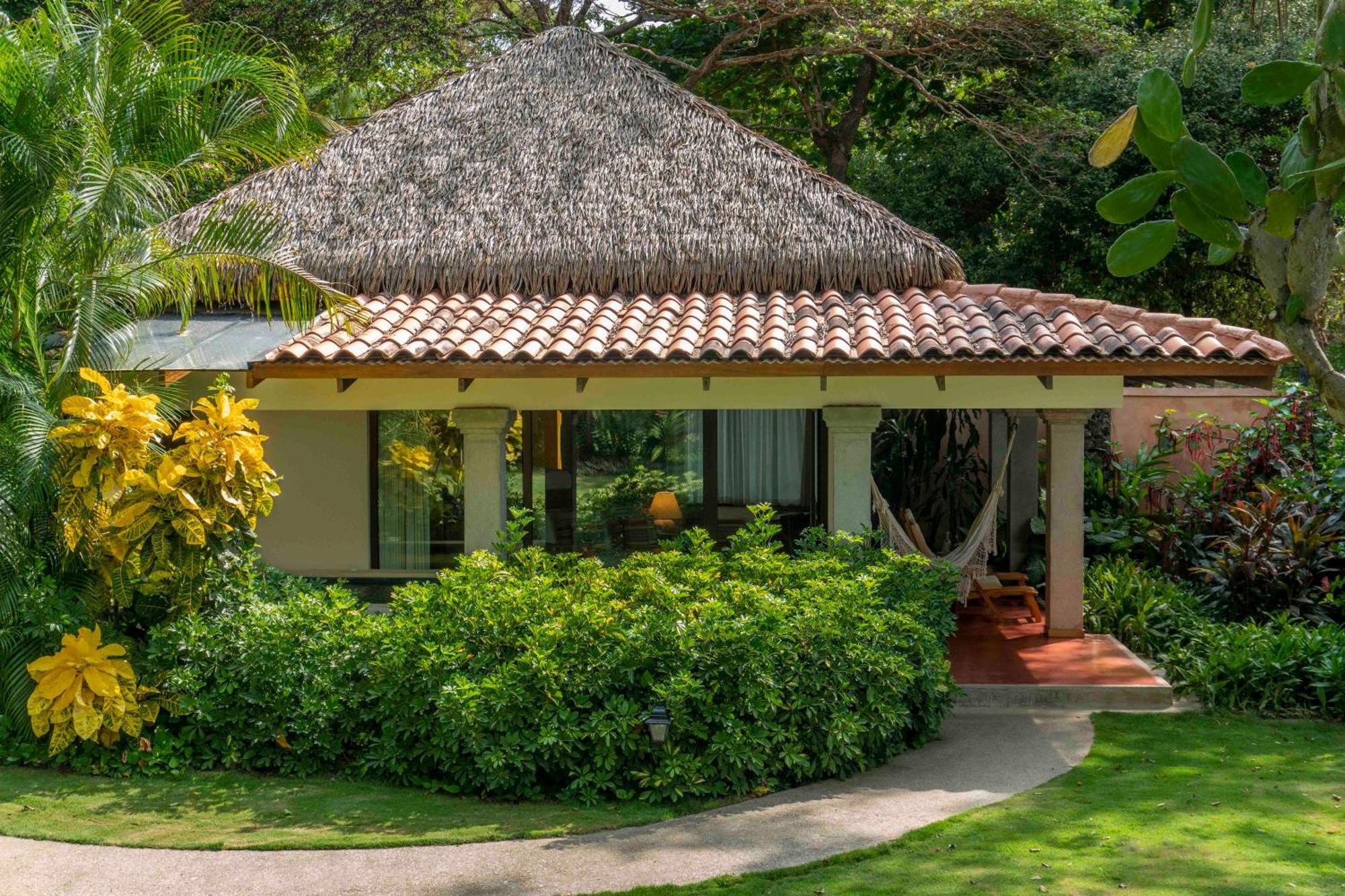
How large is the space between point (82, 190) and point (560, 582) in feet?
12.9

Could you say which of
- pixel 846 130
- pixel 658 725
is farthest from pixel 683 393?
pixel 846 130

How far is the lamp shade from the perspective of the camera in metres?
11.6

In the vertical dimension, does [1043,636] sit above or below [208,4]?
below

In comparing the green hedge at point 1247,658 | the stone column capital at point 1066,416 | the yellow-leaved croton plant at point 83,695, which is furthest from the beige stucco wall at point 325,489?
the green hedge at point 1247,658

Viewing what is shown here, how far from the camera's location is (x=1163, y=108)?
9.23 ft

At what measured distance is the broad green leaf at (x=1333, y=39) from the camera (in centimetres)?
266

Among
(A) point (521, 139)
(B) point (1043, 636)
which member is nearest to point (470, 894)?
(B) point (1043, 636)

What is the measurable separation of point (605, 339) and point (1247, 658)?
17.1 feet

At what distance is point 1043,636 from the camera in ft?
35.9

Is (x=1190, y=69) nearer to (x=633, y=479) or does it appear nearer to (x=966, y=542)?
(x=966, y=542)

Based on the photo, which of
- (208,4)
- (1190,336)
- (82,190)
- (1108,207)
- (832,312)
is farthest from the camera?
(208,4)

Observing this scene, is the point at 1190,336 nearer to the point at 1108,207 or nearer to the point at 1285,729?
the point at 1285,729

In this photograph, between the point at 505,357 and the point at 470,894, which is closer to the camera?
the point at 470,894

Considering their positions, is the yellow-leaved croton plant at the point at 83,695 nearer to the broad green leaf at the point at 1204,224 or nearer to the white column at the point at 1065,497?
the broad green leaf at the point at 1204,224
